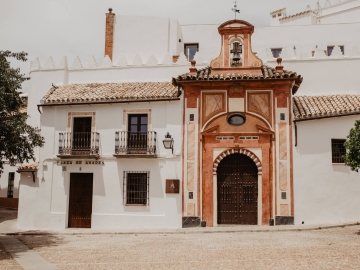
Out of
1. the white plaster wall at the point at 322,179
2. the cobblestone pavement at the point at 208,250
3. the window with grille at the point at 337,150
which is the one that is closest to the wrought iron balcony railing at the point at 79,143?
the cobblestone pavement at the point at 208,250

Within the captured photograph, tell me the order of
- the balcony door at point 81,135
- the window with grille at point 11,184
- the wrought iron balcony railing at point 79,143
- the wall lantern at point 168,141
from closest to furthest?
the wall lantern at point 168,141 < the wrought iron balcony railing at point 79,143 < the balcony door at point 81,135 < the window with grille at point 11,184

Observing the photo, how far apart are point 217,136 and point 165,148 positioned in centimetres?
195

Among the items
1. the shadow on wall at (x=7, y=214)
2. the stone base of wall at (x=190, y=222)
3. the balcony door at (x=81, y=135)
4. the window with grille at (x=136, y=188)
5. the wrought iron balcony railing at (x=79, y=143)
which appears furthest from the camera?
the shadow on wall at (x=7, y=214)

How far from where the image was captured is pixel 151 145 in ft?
55.1

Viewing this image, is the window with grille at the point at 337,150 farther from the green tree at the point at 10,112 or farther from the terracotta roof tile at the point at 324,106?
the green tree at the point at 10,112

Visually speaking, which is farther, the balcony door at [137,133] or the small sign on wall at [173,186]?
the balcony door at [137,133]

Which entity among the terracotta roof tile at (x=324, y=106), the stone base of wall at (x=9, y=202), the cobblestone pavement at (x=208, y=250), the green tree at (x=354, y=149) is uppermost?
the terracotta roof tile at (x=324, y=106)

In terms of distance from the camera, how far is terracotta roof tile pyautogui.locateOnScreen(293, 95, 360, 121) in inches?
628

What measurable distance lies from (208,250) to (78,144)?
834 centimetres

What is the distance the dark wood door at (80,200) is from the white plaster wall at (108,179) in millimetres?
250

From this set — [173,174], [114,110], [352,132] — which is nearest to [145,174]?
[173,174]

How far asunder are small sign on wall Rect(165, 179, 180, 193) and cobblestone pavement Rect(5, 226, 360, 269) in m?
2.16

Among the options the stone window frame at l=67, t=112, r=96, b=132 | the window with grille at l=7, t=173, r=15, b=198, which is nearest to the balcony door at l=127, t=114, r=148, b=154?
the stone window frame at l=67, t=112, r=96, b=132

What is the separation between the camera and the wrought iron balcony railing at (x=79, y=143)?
17.3 meters
